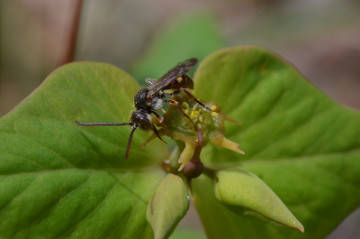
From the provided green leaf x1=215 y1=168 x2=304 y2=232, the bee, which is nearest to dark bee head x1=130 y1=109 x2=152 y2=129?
the bee

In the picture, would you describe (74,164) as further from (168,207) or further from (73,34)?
(73,34)

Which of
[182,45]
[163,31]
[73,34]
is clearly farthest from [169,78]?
[163,31]

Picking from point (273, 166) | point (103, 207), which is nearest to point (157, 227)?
point (103, 207)

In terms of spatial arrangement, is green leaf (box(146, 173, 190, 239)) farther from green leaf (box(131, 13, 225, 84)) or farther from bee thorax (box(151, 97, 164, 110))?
green leaf (box(131, 13, 225, 84))

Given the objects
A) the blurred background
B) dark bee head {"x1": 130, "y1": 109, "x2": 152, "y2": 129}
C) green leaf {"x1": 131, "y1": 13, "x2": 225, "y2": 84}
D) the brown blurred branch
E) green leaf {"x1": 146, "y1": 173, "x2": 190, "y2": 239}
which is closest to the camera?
green leaf {"x1": 146, "y1": 173, "x2": 190, "y2": 239}

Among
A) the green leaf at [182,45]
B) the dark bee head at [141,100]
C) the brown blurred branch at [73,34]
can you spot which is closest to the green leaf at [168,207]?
the dark bee head at [141,100]
